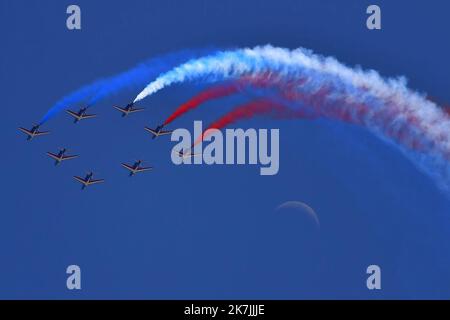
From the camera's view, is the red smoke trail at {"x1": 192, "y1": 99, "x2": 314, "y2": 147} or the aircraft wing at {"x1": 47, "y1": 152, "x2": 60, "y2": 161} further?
the aircraft wing at {"x1": 47, "y1": 152, "x2": 60, "y2": 161}

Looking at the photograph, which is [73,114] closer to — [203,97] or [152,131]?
[152,131]

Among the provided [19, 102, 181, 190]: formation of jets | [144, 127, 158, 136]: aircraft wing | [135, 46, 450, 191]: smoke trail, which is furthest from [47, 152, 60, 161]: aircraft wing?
[135, 46, 450, 191]: smoke trail

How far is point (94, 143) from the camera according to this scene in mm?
14062

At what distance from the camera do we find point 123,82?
45.9 feet

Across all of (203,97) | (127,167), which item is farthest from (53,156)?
(203,97)

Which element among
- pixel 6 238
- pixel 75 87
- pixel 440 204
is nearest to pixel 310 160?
pixel 440 204

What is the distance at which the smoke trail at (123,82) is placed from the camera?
13.9 metres

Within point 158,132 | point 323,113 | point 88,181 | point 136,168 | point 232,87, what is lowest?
point 88,181

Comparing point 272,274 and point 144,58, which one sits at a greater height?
point 144,58

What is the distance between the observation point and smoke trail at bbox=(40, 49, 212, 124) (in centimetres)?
1394

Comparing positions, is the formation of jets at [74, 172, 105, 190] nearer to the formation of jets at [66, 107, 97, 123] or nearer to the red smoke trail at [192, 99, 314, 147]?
the formation of jets at [66, 107, 97, 123]

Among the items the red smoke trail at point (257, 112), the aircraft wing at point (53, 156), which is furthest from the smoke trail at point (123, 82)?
the red smoke trail at point (257, 112)
